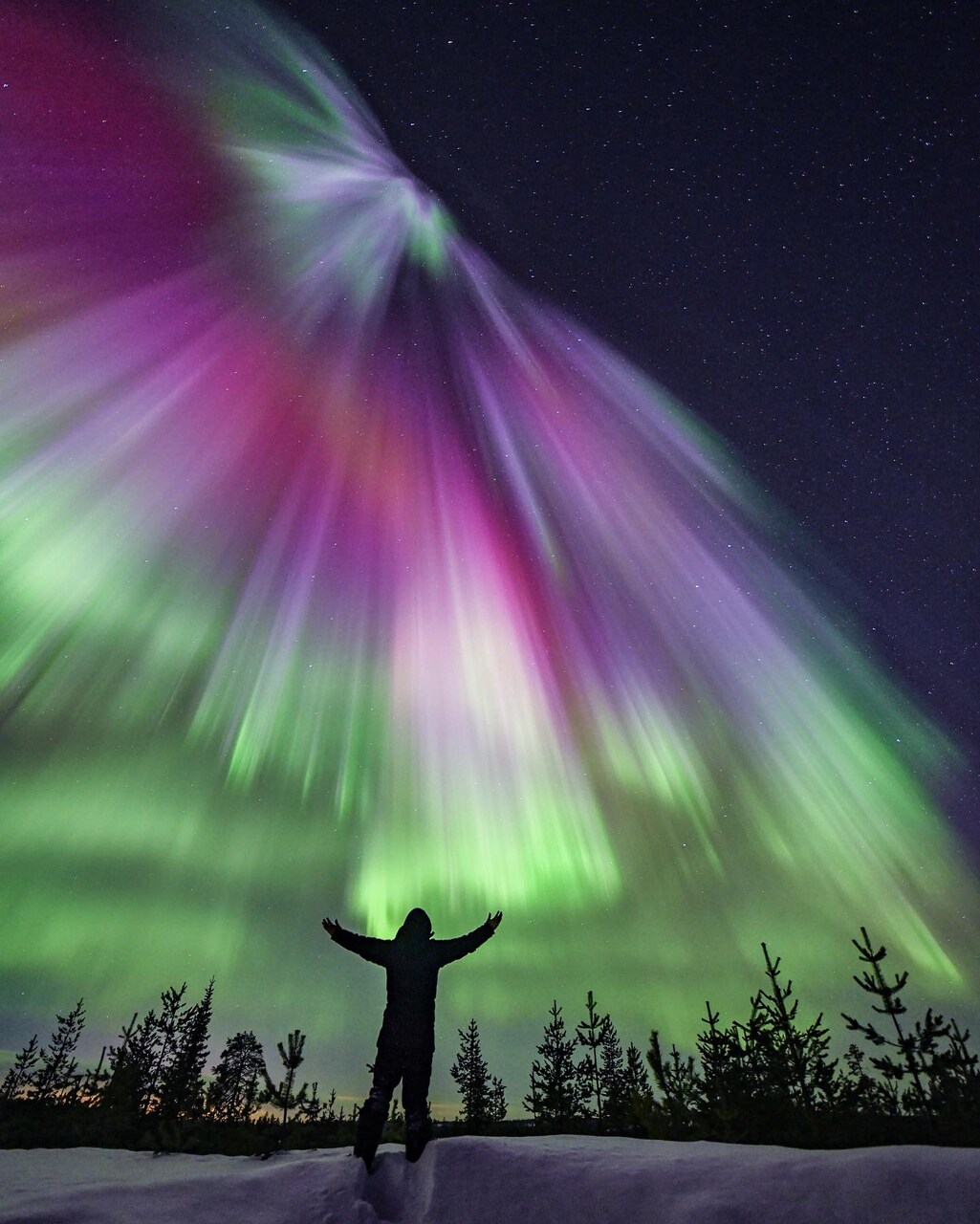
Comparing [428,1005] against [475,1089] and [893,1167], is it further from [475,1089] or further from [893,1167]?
[475,1089]

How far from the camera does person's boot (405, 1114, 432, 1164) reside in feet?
20.1

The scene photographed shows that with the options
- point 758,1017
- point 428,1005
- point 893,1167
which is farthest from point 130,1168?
point 758,1017

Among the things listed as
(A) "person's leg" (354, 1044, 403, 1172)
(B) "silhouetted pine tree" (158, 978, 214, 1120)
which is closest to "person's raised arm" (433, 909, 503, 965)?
(A) "person's leg" (354, 1044, 403, 1172)

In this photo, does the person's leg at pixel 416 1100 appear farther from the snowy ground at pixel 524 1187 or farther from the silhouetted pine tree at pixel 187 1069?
the silhouetted pine tree at pixel 187 1069

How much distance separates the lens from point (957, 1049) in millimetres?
→ 23203

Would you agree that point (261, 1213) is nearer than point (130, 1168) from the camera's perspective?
Yes

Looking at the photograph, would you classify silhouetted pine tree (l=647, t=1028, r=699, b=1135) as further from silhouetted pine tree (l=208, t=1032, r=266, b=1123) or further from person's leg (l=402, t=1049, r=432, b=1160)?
silhouetted pine tree (l=208, t=1032, r=266, b=1123)

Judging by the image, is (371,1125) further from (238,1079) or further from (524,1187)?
(238,1079)

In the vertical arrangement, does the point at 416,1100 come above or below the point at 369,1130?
above

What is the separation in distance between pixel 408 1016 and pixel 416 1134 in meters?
1.23

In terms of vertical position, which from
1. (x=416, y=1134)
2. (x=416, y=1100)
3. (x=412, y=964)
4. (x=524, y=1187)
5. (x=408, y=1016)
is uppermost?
(x=412, y=964)

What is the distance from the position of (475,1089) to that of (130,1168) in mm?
69398

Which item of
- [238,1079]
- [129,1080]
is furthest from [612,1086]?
[238,1079]

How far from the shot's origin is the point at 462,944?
26.5 ft
